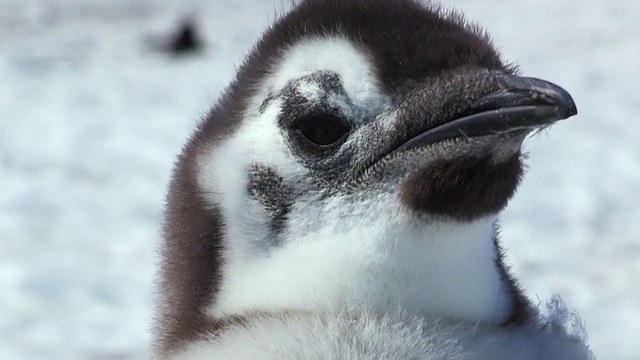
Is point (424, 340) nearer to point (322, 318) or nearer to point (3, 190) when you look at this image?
point (322, 318)

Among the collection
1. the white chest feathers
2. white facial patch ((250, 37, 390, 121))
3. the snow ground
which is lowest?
the white chest feathers

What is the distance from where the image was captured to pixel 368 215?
1557 mm

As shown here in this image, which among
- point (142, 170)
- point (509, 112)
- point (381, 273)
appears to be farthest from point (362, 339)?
point (142, 170)

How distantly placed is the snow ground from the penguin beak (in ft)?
1.85

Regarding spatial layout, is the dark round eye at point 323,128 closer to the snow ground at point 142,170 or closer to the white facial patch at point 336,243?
the white facial patch at point 336,243

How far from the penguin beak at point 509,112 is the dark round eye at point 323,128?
98 millimetres

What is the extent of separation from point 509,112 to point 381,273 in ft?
0.88

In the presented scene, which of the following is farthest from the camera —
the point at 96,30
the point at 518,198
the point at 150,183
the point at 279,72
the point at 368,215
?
the point at 96,30

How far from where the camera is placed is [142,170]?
6031 mm

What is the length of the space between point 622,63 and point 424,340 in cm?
641

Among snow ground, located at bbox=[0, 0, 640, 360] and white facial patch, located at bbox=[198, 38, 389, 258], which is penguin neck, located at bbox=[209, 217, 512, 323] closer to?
white facial patch, located at bbox=[198, 38, 389, 258]

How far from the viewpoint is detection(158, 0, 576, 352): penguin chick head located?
154 cm

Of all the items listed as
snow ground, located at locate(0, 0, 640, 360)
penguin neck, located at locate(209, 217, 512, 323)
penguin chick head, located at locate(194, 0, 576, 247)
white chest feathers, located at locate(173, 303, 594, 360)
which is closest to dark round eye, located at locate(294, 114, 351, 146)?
penguin chick head, located at locate(194, 0, 576, 247)

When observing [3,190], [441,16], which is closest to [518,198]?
[3,190]
